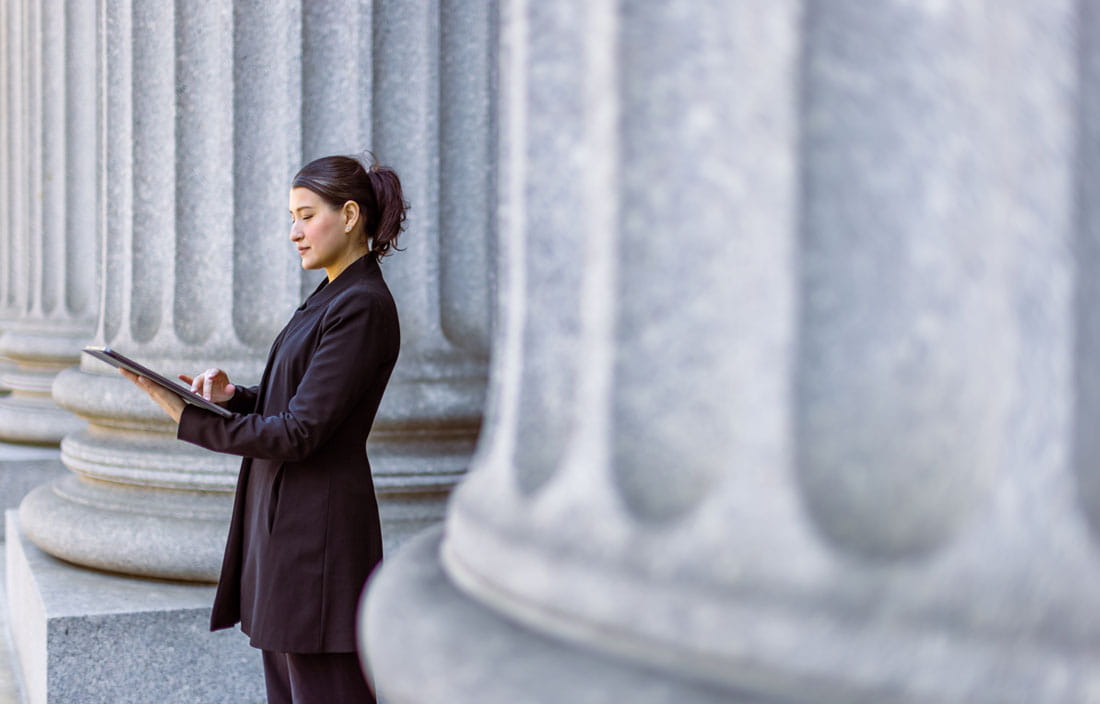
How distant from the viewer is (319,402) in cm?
501

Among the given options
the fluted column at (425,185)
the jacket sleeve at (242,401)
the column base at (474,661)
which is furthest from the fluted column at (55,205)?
the column base at (474,661)

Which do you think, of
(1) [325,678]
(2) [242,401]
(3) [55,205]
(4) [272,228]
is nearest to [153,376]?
(2) [242,401]

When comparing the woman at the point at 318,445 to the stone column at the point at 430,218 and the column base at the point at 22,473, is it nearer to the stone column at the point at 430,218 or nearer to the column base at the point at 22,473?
the stone column at the point at 430,218

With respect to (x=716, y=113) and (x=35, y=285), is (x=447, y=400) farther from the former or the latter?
(x=35, y=285)

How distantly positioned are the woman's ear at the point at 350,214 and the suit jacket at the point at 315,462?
0.17 m

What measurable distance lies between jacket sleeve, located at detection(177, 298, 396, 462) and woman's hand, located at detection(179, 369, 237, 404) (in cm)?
49

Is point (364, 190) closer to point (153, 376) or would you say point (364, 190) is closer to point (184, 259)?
point (153, 376)

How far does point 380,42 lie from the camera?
7613mm

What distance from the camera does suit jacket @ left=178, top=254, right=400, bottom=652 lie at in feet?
16.5

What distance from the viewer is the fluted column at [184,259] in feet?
24.9

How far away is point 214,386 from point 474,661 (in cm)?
368

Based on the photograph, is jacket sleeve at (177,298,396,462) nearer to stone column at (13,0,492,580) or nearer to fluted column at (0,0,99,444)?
stone column at (13,0,492,580)

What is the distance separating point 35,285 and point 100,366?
6487 millimetres

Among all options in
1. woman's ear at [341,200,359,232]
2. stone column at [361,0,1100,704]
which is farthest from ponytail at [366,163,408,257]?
stone column at [361,0,1100,704]
